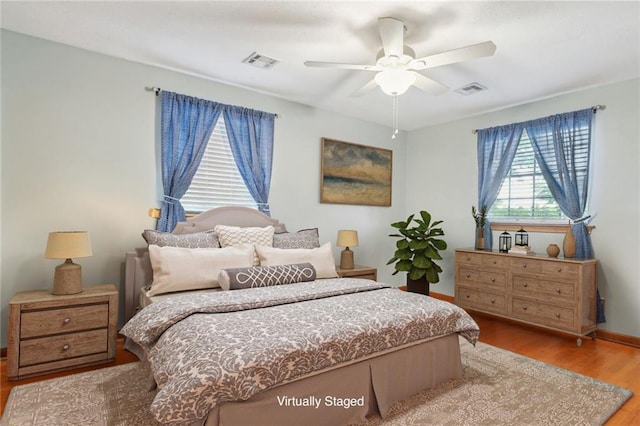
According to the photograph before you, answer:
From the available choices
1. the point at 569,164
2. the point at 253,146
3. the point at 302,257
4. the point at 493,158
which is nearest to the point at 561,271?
the point at 569,164

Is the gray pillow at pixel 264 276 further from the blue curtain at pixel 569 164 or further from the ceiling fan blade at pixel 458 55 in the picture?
the blue curtain at pixel 569 164

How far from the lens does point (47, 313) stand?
2.48 m

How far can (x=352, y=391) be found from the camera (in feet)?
6.40

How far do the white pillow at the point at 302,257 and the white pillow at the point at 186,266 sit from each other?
27 cm

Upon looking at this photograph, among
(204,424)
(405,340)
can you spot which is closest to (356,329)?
(405,340)

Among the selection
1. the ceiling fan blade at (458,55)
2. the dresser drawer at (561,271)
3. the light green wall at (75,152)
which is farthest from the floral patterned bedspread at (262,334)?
the ceiling fan blade at (458,55)

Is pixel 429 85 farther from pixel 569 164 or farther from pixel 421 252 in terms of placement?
pixel 421 252

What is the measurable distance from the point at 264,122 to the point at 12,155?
90.5 inches

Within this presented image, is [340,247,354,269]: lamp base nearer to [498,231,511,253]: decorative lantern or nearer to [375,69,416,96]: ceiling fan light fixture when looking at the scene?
[498,231,511,253]: decorative lantern

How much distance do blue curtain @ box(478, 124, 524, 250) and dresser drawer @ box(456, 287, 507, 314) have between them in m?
0.68

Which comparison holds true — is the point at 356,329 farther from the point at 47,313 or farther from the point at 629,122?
the point at 629,122

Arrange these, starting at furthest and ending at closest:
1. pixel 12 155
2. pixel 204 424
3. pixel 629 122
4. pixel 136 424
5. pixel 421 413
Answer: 1. pixel 629 122
2. pixel 12 155
3. pixel 421 413
4. pixel 136 424
5. pixel 204 424

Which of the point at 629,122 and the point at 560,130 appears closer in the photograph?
the point at 629,122

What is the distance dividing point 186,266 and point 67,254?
84 centimetres
